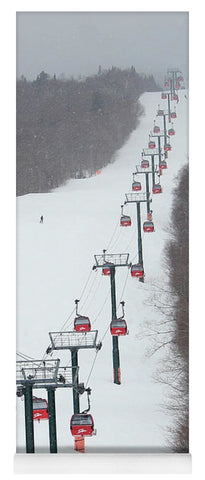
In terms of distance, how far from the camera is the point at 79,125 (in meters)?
24.6

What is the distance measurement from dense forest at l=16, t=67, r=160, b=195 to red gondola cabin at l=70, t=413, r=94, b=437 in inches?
361

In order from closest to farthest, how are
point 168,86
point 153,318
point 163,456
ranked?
point 163,456, point 153,318, point 168,86

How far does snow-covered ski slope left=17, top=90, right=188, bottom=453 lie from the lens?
1180 cm

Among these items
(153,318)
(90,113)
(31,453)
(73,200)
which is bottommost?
(31,453)

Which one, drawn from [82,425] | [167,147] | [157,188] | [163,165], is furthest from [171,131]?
[82,425]

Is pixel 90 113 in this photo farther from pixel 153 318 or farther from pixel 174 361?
pixel 174 361

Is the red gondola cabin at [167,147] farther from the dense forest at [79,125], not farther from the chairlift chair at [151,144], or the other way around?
the dense forest at [79,125]

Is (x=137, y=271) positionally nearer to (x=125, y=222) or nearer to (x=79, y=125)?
(x=125, y=222)

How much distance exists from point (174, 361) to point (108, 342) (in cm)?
244

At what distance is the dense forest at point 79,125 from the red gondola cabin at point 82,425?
9.16 meters

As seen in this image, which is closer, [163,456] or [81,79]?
[163,456]

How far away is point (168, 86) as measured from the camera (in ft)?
75.0
